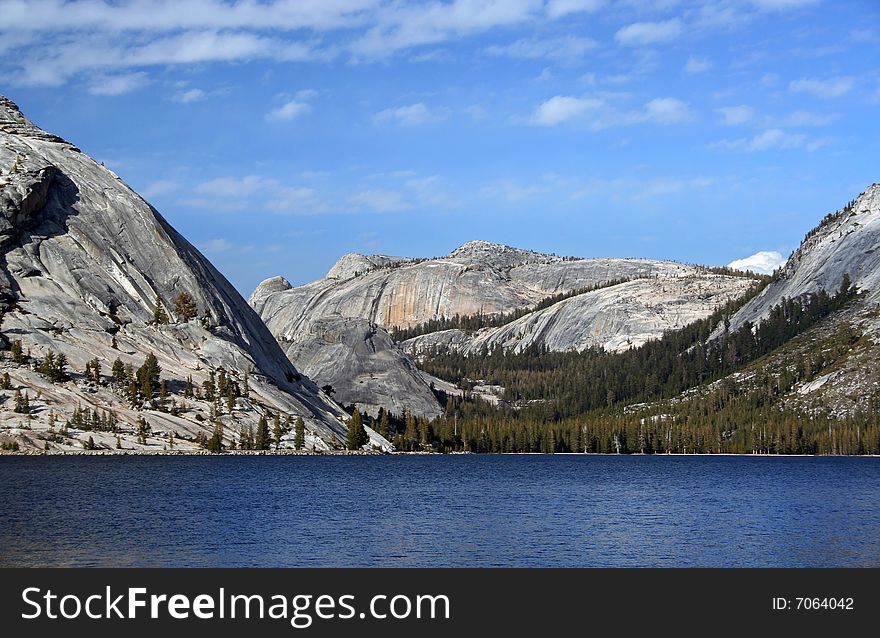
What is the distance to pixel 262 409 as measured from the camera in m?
189

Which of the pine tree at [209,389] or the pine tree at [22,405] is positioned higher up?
the pine tree at [209,389]

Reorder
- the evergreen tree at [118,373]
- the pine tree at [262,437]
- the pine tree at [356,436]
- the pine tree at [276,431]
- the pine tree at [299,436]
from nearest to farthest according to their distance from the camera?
the evergreen tree at [118,373], the pine tree at [262,437], the pine tree at [299,436], the pine tree at [276,431], the pine tree at [356,436]

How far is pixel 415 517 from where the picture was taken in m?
91.1

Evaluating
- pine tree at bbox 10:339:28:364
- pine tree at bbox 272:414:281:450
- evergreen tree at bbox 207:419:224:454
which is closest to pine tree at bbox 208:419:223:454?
evergreen tree at bbox 207:419:224:454

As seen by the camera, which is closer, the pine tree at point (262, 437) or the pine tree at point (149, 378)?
the pine tree at point (149, 378)

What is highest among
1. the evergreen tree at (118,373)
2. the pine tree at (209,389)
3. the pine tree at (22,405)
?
the evergreen tree at (118,373)

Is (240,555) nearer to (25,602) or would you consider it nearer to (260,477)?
(25,602)

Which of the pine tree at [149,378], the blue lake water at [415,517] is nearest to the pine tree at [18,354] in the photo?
the pine tree at [149,378]

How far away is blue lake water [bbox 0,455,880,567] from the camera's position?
68.8m

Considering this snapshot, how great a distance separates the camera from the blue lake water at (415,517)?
68.8 m

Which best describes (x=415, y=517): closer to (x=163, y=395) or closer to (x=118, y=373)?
(x=163, y=395)

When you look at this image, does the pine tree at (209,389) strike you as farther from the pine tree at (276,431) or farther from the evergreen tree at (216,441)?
the pine tree at (276,431)

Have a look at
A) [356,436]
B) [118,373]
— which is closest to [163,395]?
[118,373]

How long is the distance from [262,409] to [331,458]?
14.7m
